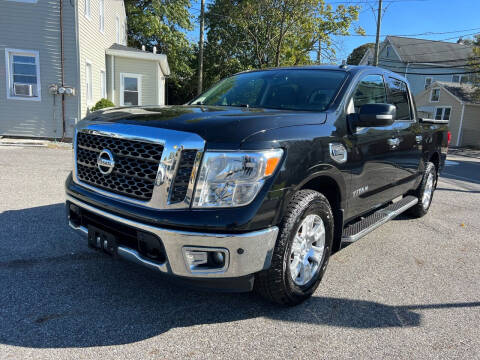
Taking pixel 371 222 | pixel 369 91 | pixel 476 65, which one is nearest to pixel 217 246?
pixel 371 222

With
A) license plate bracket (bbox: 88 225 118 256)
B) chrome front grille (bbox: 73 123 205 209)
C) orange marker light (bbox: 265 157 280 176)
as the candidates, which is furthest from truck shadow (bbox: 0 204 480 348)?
orange marker light (bbox: 265 157 280 176)

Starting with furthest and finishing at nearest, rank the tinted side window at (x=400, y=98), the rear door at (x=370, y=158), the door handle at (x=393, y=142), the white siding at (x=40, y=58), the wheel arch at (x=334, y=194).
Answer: the white siding at (x=40, y=58)
the tinted side window at (x=400, y=98)
the door handle at (x=393, y=142)
the rear door at (x=370, y=158)
the wheel arch at (x=334, y=194)

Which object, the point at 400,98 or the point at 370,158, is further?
the point at 400,98

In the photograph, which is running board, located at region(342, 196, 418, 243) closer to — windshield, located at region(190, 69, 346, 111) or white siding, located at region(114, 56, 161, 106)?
windshield, located at region(190, 69, 346, 111)

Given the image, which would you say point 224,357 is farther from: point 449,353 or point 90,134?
point 90,134

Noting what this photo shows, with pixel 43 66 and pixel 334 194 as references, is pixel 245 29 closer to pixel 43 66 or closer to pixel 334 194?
pixel 43 66

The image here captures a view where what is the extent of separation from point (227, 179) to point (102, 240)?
3.49ft

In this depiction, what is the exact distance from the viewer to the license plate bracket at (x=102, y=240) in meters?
2.59

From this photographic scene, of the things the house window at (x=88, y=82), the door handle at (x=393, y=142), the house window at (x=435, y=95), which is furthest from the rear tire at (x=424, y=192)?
the house window at (x=435, y=95)

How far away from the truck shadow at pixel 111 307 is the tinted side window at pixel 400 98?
7.73 feet

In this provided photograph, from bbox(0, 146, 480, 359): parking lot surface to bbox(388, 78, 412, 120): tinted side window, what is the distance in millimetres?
1633

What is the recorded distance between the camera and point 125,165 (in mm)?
2568

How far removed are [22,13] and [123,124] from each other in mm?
12258

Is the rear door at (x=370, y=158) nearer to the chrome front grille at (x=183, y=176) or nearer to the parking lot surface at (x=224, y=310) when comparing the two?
the parking lot surface at (x=224, y=310)
